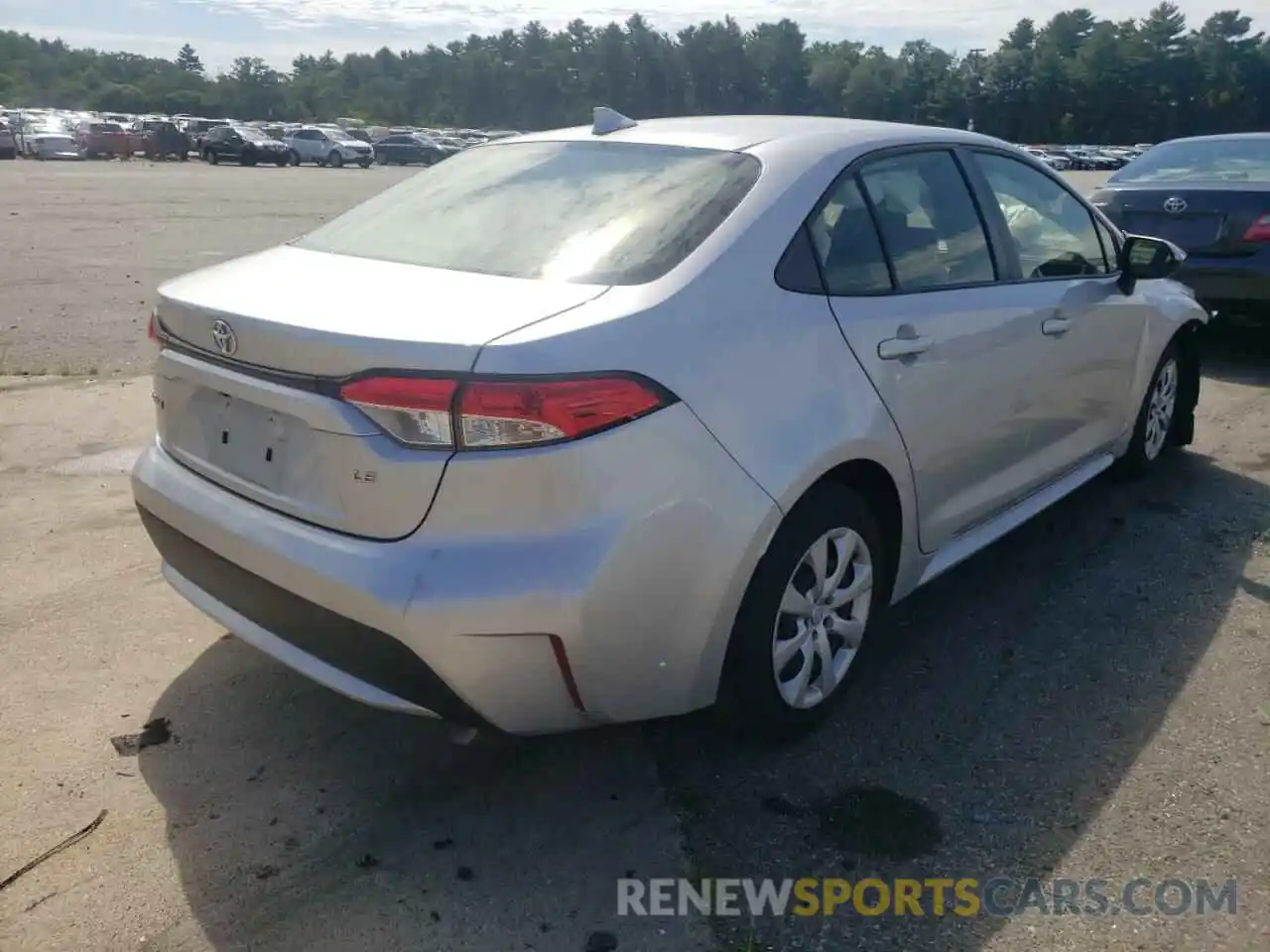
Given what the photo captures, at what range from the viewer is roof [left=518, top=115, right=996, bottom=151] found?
342 centimetres

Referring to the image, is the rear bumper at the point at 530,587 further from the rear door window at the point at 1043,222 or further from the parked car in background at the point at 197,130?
the parked car in background at the point at 197,130

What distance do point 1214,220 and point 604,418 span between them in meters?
6.43

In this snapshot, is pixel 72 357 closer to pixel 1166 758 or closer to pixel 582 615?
pixel 582 615

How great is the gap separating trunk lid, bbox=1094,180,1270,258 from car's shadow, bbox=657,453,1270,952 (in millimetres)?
3287

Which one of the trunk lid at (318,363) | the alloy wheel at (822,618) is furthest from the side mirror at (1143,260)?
the trunk lid at (318,363)

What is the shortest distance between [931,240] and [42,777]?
3007mm

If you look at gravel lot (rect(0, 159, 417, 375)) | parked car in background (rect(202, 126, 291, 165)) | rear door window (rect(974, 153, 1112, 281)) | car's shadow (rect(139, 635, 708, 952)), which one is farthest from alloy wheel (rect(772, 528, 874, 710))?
parked car in background (rect(202, 126, 291, 165))

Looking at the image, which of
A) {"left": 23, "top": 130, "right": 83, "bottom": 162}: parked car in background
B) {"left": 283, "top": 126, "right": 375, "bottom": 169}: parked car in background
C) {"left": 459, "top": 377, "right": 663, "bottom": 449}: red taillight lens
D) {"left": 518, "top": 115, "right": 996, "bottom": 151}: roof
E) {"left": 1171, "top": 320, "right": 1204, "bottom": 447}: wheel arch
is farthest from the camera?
{"left": 283, "top": 126, "right": 375, "bottom": 169}: parked car in background

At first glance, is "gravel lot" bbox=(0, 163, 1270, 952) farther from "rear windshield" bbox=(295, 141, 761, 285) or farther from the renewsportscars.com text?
"rear windshield" bbox=(295, 141, 761, 285)

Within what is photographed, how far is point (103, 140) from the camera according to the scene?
4662cm

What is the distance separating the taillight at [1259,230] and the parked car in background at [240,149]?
1755 inches

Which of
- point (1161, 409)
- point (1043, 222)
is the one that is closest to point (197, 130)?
point (1161, 409)

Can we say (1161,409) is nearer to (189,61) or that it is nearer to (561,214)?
(561,214)

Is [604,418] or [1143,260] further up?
[1143,260]
